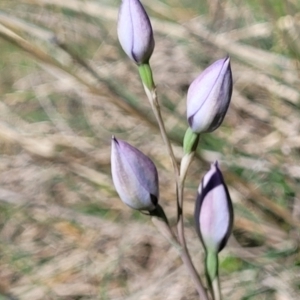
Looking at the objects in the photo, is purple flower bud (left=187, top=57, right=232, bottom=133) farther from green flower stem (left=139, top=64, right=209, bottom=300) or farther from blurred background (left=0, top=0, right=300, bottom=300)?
blurred background (left=0, top=0, right=300, bottom=300)

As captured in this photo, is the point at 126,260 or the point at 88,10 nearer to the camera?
the point at 126,260

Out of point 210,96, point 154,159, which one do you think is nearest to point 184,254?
point 210,96

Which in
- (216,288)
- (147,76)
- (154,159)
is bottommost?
(154,159)

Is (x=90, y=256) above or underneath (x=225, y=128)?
underneath

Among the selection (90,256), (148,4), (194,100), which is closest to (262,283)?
(90,256)

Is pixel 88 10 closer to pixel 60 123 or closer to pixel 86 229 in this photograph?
pixel 60 123

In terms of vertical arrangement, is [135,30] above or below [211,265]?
above

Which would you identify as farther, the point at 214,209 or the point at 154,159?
the point at 154,159

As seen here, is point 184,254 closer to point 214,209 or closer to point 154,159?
point 214,209
